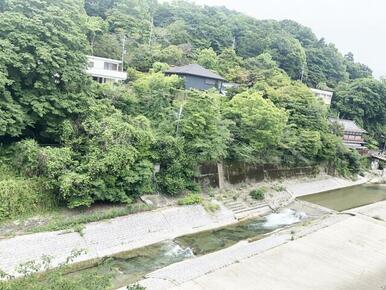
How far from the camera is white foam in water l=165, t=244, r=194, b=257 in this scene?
17625mm

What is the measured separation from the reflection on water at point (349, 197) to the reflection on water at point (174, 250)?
6820 mm

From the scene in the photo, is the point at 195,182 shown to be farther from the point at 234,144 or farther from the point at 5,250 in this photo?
the point at 5,250

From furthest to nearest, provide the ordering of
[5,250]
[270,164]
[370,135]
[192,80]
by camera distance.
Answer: [370,135] → [192,80] → [270,164] → [5,250]

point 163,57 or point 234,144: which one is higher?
point 163,57

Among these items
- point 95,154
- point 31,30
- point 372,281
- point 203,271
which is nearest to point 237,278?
point 203,271

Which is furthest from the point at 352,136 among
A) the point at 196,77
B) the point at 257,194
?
the point at 257,194

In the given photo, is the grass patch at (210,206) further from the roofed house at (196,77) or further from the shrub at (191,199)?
the roofed house at (196,77)

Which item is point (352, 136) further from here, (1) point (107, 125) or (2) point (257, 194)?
(1) point (107, 125)

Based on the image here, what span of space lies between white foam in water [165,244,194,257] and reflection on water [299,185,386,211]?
50.6ft

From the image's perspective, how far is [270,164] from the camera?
102ft

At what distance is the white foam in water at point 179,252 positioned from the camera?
57.8 ft

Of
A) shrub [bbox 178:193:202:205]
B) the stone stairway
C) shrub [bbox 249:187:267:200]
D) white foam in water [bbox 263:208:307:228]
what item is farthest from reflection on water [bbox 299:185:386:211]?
shrub [bbox 178:193:202:205]

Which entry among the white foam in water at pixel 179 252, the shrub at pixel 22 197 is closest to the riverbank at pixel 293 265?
the white foam in water at pixel 179 252

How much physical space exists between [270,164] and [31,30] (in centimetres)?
2089
